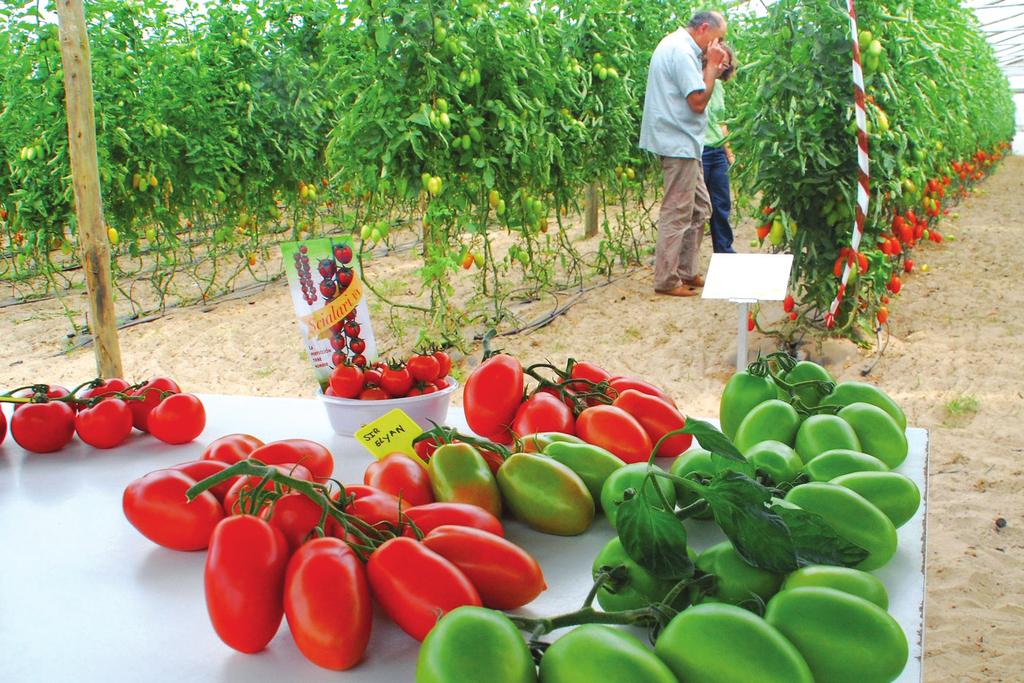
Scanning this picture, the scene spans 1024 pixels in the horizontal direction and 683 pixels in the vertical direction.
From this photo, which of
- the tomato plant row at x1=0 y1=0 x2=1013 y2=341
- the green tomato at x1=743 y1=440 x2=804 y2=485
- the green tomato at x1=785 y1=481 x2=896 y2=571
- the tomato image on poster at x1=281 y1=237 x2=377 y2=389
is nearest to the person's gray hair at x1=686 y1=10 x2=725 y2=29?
the tomato plant row at x1=0 y1=0 x2=1013 y2=341

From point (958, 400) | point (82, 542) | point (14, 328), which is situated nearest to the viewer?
point (82, 542)

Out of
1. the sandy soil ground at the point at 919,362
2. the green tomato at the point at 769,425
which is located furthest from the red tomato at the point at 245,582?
the sandy soil ground at the point at 919,362

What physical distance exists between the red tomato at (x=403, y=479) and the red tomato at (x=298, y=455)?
82mm

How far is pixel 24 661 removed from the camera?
2.33ft

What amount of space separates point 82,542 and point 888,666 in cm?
82

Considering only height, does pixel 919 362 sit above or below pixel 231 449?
below

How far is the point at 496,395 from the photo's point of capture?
1157mm

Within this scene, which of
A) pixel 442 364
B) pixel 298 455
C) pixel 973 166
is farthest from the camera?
pixel 973 166

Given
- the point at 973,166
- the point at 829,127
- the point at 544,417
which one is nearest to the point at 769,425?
the point at 544,417

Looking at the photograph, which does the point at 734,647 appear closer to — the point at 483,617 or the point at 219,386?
the point at 483,617

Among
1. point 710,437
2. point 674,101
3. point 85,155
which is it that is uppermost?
point 674,101

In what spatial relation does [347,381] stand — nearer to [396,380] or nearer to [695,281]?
[396,380]

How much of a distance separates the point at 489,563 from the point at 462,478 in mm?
176

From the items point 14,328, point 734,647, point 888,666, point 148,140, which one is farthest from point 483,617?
point 14,328
